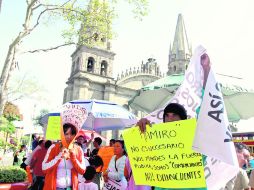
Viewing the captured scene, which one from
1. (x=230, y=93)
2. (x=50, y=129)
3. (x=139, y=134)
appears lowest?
(x=139, y=134)

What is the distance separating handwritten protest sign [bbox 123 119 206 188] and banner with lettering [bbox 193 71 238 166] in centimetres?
18

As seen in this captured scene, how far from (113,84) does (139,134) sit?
4120cm

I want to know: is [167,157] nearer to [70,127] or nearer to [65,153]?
[65,153]

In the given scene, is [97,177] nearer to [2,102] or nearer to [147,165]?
[147,165]

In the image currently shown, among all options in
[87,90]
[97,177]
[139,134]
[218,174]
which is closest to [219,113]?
[218,174]

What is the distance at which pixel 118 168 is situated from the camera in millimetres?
5844

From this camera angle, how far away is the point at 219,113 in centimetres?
236

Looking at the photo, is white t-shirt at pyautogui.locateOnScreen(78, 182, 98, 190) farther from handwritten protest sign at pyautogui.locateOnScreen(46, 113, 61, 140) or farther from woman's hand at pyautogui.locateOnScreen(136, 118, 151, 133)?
woman's hand at pyautogui.locateOnScreen(136, 118, 151, 133)

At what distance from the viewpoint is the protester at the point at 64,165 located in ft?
12.5

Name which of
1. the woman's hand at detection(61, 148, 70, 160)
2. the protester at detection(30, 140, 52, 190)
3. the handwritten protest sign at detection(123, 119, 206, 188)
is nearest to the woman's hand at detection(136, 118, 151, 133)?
the handwritten protest sign at detection(123, 119, 206, 188)

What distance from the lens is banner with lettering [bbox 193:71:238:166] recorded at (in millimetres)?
2184

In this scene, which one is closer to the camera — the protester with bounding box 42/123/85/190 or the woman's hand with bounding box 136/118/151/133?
the woman's hand with bounding box 136/118/151/133

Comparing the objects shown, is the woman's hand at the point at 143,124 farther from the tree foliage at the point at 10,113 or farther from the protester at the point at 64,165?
the tree foliage at the point at 10,113

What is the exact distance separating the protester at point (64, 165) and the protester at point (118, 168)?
74.3 inches
